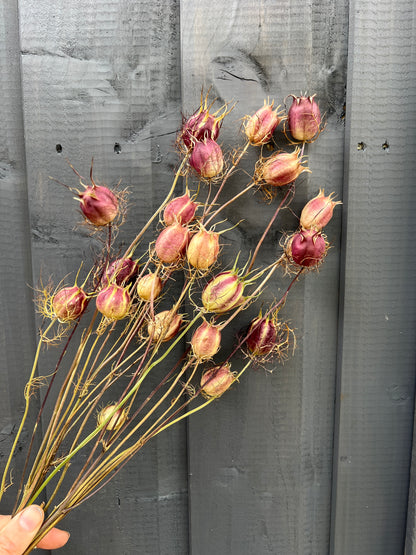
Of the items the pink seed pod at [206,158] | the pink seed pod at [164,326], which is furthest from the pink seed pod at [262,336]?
the pink seed pod at [206,158]

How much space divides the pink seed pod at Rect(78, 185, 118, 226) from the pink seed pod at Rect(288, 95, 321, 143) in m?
0.28

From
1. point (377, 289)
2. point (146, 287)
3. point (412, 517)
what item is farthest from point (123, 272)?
point (412, 517)

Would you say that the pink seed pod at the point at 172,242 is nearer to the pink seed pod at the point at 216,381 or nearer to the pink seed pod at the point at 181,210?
the pink seed pod at the point at 181,210

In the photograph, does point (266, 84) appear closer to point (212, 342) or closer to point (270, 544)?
point (212, 342)

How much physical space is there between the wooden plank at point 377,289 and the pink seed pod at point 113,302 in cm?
36

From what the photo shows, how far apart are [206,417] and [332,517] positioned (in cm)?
29

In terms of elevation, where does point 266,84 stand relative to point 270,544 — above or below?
above

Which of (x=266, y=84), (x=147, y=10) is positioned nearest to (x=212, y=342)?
(x=266, y=84)

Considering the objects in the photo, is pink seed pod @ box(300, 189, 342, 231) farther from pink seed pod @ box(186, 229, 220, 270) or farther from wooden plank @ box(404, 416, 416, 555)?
wooden plank @ box(404, 416, 416, 555)

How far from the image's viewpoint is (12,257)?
75 centimetres

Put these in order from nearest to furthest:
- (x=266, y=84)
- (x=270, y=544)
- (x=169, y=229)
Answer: (x=169, y=229) < (x=266, y=84) < (x=270, y=544)

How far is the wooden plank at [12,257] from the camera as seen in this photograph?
71cm

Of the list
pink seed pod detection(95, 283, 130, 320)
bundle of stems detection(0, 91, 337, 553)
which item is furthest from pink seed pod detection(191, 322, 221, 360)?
pink seed pod detection(95, 283, 130, 320)

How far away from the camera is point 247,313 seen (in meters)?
0.72
